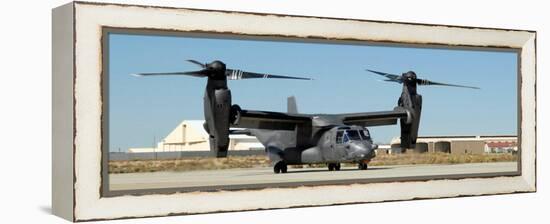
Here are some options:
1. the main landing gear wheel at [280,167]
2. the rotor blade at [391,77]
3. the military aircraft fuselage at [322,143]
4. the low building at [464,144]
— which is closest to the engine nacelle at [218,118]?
the military aircraft fuselage at [322,143]

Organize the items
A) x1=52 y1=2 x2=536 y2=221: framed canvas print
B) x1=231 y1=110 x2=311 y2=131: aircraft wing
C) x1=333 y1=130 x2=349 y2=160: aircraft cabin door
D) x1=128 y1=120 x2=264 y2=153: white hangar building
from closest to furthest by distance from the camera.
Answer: x1=52 y1=2 x2=536 y2=221: framed canvas print → x1=128 y1=120 x2=264 y2=153: white hangar building → x1=231 y1=110 x2=311 y2=131: aircraft wing → x1=333 y1=130 x2=349 y2=160: aircraft cabin door

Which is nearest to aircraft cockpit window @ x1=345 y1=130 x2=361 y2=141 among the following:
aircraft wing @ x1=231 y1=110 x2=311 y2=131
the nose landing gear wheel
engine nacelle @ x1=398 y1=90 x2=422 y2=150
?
the nose landing gear wheel

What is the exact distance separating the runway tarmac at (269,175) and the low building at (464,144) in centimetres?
33

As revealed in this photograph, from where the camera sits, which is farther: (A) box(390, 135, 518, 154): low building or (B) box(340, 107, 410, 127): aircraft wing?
(A) box(390, 135, 518, 154): low building

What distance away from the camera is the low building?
19.4 m

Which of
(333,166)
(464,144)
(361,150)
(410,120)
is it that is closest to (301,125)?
(333,166)

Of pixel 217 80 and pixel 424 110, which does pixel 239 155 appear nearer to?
pixel 217 80

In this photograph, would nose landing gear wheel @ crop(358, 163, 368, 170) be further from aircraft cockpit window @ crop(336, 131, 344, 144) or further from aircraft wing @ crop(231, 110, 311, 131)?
aircraft cockpit window @ crop(336, 131, 344, 144)

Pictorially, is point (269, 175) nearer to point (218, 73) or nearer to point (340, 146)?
point (218, 73)

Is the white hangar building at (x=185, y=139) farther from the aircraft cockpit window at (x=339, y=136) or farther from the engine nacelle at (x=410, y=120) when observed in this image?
the aircraft cockpit window at (x=339, y=136)

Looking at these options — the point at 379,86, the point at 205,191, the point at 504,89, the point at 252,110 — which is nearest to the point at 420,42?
the point at 379,86

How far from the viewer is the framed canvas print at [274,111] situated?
49.9 ft

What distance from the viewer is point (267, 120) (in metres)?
17.9

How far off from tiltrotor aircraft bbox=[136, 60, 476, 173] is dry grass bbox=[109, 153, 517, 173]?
207mm
